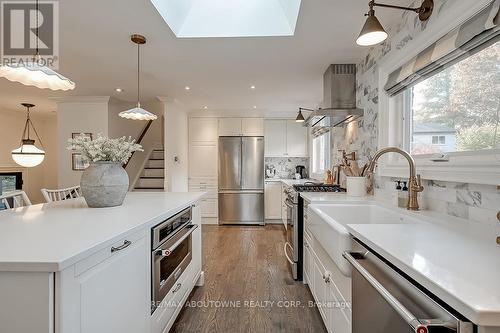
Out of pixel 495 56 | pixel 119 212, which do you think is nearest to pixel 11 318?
pixel 119 212

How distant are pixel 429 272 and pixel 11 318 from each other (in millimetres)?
1174

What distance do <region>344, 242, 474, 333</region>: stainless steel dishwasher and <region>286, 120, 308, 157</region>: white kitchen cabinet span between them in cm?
459

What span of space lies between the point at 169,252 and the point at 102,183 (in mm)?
615

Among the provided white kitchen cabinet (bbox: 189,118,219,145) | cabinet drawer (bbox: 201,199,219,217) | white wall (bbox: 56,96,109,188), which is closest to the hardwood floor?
cabinet drawer (bbox: 201,199,219,217)

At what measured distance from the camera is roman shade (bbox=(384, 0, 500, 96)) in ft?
3.63

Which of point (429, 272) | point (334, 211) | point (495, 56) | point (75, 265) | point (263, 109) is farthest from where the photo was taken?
point (263, 109)

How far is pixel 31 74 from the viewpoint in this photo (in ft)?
4.72

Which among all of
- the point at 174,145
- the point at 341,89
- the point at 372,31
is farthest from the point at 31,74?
the point at 174,145

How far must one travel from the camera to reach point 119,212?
5.10 ft

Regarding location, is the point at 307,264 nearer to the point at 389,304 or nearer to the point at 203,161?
the point at 389,304

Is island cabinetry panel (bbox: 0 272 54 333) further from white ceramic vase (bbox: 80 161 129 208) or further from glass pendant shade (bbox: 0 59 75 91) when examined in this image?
glass pendant shade (bbox: 0 59 75 91)

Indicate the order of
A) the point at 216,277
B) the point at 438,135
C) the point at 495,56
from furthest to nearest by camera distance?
the point at 216,277 < the point at 438,135 < the point at 495,56

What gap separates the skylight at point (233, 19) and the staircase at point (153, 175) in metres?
3.74

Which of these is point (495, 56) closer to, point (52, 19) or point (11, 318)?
point (11, 318)
